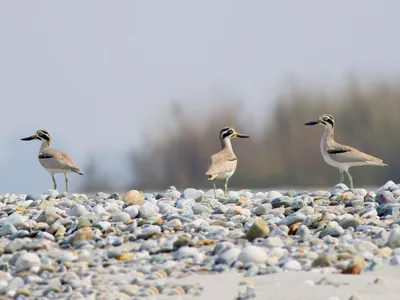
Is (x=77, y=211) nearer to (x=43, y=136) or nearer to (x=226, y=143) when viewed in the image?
(x=226, y=143)

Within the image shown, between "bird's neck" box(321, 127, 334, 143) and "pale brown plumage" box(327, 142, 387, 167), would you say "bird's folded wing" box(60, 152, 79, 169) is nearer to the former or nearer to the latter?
"bird's neck" box(321, 127, 334, 143)

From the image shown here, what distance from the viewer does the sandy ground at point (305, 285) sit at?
4961 millimetres

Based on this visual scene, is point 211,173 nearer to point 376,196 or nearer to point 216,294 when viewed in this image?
point 376,196

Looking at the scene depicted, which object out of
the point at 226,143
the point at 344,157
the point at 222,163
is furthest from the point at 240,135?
the point at 222,163

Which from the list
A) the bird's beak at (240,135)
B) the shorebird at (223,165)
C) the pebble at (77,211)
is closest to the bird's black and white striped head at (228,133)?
the bird's beak at (240,135)

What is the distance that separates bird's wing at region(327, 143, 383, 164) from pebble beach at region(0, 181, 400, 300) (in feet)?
14.1

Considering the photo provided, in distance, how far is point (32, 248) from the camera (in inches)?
280

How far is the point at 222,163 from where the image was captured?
1223 centimetres

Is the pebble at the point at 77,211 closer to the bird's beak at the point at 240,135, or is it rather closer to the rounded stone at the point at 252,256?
the rounded stone at the point at 252,256

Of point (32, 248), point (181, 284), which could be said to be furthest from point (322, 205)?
point (181, 284)

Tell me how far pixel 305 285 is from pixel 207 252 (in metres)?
1.30

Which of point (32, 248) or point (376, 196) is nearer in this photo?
point (32, 248)

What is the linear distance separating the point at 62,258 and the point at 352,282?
2429mm

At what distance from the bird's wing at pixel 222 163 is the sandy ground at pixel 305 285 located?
20.4 ft
